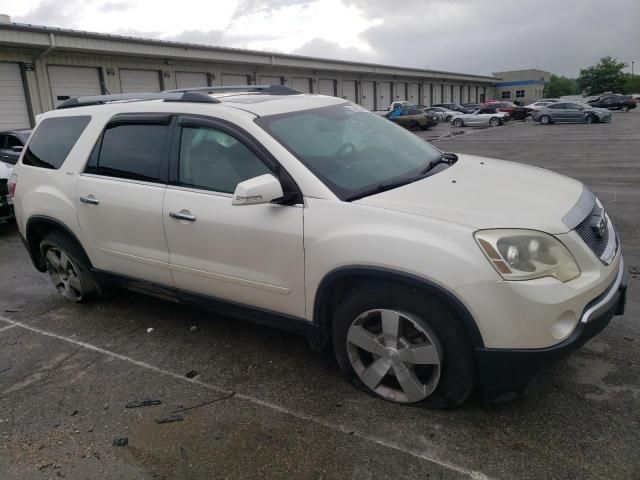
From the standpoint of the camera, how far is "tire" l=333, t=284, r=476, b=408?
105 inches

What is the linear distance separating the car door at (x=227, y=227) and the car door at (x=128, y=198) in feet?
0.49

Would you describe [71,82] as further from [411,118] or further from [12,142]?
[411,118]

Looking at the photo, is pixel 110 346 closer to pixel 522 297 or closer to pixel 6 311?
pixel 6 311

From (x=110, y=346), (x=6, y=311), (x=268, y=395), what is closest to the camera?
(x=268, y=395)

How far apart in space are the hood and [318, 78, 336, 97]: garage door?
36.3m

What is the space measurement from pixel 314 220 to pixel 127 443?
159cm

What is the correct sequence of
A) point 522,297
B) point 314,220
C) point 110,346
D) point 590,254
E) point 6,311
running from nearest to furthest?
point 522,297 < point 590,254 < point 314,220 < point 110,346 < point 6,311

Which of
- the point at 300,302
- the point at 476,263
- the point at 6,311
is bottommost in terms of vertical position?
the point at 6,311

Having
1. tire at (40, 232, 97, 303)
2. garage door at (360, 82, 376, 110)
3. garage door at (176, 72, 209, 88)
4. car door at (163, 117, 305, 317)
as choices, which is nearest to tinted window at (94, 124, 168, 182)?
car door at (163, 117, 305, 317)

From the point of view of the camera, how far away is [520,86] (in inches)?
3526

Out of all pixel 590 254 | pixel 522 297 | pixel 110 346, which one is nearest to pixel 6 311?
pixel 110 346

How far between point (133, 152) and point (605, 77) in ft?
328

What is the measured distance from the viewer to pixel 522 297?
8.02ft

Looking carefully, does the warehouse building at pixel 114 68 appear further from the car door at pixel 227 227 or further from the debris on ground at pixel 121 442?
the debris on ground at pixel 121 442
